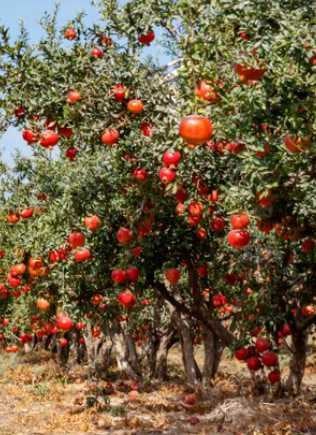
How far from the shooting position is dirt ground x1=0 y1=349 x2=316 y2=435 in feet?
33.9

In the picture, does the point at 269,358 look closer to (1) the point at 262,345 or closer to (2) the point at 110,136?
(1) the point at 262,345

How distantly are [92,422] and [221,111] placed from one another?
30.8 ft

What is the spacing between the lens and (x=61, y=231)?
10.2 m

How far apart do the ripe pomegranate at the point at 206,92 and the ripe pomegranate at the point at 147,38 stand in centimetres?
224

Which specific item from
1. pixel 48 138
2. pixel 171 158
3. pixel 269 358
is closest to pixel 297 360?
pixel 269 358

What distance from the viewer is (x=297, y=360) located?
1120 centimetres

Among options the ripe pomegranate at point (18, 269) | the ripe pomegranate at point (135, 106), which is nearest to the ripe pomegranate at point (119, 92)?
the ripe pomegranate at point (135, 106)

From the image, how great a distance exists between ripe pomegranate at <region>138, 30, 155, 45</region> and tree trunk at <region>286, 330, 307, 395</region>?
18.8ft

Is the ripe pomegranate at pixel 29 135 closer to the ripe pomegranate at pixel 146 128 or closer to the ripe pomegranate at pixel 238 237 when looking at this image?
the ripe pomegranate at pixel 146 128

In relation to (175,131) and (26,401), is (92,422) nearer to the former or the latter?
(26,401)

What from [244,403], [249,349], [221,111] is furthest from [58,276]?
[221,111]

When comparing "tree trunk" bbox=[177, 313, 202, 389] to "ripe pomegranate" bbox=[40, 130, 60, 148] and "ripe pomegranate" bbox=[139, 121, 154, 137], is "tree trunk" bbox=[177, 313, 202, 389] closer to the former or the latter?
"ripe pomegranate" bbox=[139, 121, 154, 137]

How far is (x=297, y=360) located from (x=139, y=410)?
5.05 meters

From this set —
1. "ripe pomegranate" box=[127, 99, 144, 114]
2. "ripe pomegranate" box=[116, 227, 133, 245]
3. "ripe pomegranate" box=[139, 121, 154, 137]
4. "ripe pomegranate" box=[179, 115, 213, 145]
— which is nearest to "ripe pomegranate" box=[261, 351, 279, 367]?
"ripe pomegranate" box=[116, 227, 133, 245]
